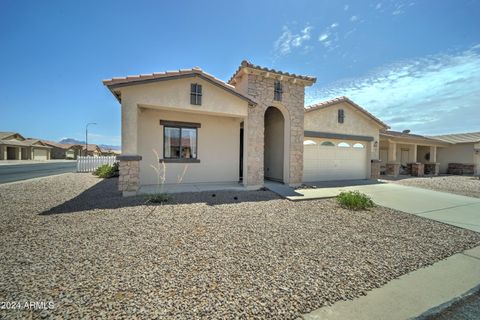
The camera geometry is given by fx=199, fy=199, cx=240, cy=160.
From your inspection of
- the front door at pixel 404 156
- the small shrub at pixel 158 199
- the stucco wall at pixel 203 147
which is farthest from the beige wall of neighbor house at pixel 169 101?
the front door at pixel 404 156

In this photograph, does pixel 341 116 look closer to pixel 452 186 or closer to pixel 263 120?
pixel 263 120

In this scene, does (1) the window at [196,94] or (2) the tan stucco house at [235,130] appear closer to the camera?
(2) the tan stucco house at [235,130]

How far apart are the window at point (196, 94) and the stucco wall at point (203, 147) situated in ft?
5.68

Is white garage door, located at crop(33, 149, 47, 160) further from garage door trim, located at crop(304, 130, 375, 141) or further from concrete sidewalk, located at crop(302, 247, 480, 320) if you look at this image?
concrete sidewalk, located at crop(302, 247, 480, 320)

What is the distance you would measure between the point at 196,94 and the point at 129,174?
395cm

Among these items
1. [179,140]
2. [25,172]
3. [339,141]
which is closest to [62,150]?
[25,172]

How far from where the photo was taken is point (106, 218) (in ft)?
16.4

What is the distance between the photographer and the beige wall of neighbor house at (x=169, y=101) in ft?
23.3

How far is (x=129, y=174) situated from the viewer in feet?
23.7

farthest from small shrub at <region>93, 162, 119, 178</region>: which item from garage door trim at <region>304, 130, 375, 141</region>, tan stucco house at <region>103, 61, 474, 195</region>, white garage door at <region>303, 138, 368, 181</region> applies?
garage door trim at <region>304, 130, 375, 141</region>

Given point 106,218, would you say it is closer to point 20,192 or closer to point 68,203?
point 68,203

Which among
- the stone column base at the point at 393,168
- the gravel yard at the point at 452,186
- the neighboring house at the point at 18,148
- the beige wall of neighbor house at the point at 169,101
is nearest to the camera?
the beige wall of neighbor house at the point at 169,101

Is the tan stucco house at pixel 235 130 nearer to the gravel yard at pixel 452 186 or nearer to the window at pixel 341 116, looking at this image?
the window at pixel 341 116

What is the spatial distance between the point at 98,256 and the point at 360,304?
3815mm
